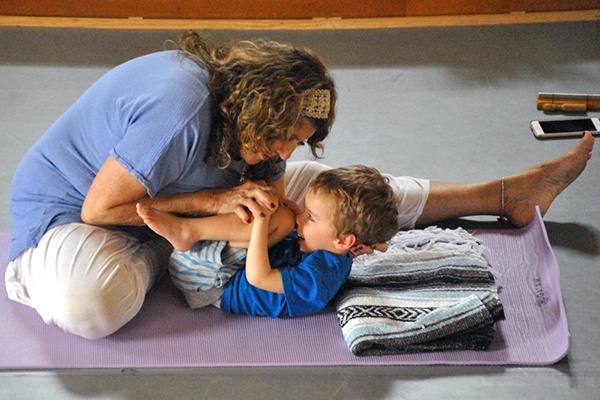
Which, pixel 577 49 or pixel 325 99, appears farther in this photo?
pixel 577 49

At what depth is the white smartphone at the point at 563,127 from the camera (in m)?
3.05

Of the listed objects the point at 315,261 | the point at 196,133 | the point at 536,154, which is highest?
the point at 196,133

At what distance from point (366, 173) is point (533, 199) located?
2.42 feet

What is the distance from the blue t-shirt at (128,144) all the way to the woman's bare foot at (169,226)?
2.6 inches

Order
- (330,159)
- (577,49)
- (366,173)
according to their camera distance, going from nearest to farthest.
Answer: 1. (366,173)
2. (330,159)
3. (577,49)

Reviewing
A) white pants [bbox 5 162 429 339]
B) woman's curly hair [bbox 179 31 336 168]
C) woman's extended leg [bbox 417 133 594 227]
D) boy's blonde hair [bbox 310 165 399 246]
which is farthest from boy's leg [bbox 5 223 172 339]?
woman's extended leg [bbox 417 133 594 227]

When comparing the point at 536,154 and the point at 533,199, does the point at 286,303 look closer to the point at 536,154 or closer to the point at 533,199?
the point at 533,199

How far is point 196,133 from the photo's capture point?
6.35 feet

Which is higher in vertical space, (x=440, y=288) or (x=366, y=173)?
(x=366, y=173)

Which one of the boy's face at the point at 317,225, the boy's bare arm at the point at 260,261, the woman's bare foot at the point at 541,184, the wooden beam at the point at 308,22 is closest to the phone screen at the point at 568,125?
the woman's bare foot at the point at 541,184

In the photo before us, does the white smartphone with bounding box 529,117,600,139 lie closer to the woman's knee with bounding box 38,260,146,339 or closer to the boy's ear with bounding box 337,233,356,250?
the boy's ear with bounding box 337,233,356,250

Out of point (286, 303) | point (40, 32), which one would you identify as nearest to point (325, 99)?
point (286, 303)

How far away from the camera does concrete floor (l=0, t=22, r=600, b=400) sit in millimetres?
2018

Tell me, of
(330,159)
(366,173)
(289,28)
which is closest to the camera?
(366,173)
